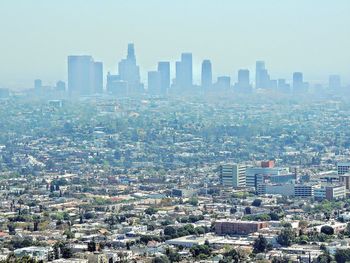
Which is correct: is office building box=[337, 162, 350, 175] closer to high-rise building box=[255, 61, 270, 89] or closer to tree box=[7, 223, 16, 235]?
tree box=[7, 223, 16, 235]

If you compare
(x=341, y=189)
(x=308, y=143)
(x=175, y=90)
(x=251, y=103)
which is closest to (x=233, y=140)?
(x=308, y=143)

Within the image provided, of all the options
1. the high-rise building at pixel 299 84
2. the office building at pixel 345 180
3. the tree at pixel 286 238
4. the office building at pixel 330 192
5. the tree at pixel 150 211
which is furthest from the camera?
the high-rise building at pixel 299 84

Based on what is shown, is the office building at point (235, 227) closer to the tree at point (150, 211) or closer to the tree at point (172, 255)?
the tree at point (172, 255)

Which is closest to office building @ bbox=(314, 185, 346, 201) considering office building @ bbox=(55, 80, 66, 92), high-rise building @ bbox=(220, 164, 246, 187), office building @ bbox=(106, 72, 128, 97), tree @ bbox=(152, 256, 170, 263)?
high-rise building @ bbox=(220, 164, 246, 187)

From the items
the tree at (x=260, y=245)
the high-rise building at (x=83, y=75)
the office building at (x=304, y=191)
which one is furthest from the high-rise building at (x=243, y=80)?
the tree at (x=260, y=245)

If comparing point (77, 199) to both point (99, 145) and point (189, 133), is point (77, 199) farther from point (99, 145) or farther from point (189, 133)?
point (189, 133)

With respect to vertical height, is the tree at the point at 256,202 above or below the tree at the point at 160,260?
below

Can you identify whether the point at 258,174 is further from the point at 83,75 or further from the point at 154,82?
the point at 154,82
